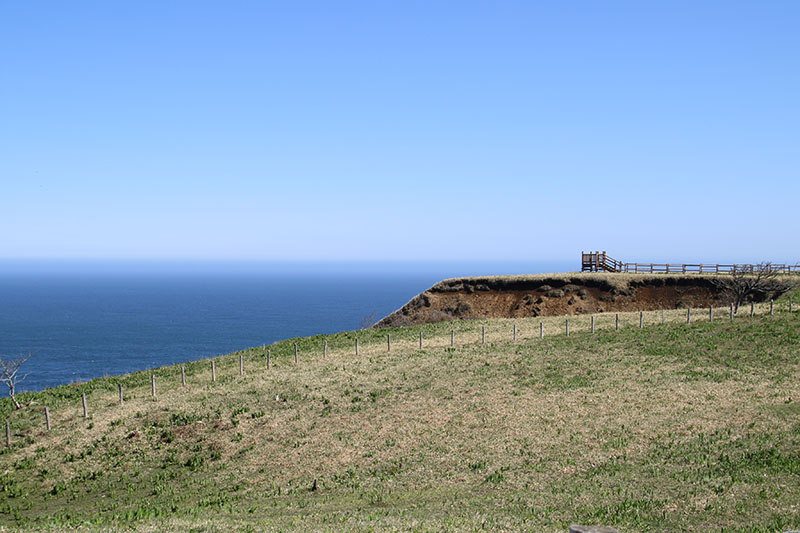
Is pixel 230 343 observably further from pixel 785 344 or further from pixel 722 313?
pixel 785 344

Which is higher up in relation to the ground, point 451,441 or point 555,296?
point 555,296

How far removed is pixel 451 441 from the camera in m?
29.0

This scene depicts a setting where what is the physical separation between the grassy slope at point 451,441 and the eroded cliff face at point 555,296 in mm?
24436

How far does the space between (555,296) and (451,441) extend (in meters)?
52.5

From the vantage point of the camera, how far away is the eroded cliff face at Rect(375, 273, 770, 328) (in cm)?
7456

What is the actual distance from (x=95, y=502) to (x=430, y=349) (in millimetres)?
28192

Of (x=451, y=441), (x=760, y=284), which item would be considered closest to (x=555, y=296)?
(x=760, y=284)

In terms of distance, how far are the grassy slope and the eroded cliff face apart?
24.4m

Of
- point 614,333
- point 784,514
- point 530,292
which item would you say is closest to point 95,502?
point 784,514

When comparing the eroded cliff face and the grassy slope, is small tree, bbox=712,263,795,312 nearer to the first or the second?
the eroded cliff face

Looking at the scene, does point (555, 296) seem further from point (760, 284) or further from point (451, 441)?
point (451, 441)

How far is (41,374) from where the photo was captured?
91.2 meters

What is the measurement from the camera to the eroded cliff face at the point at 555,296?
74562mm

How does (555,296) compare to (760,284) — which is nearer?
(760,284)
